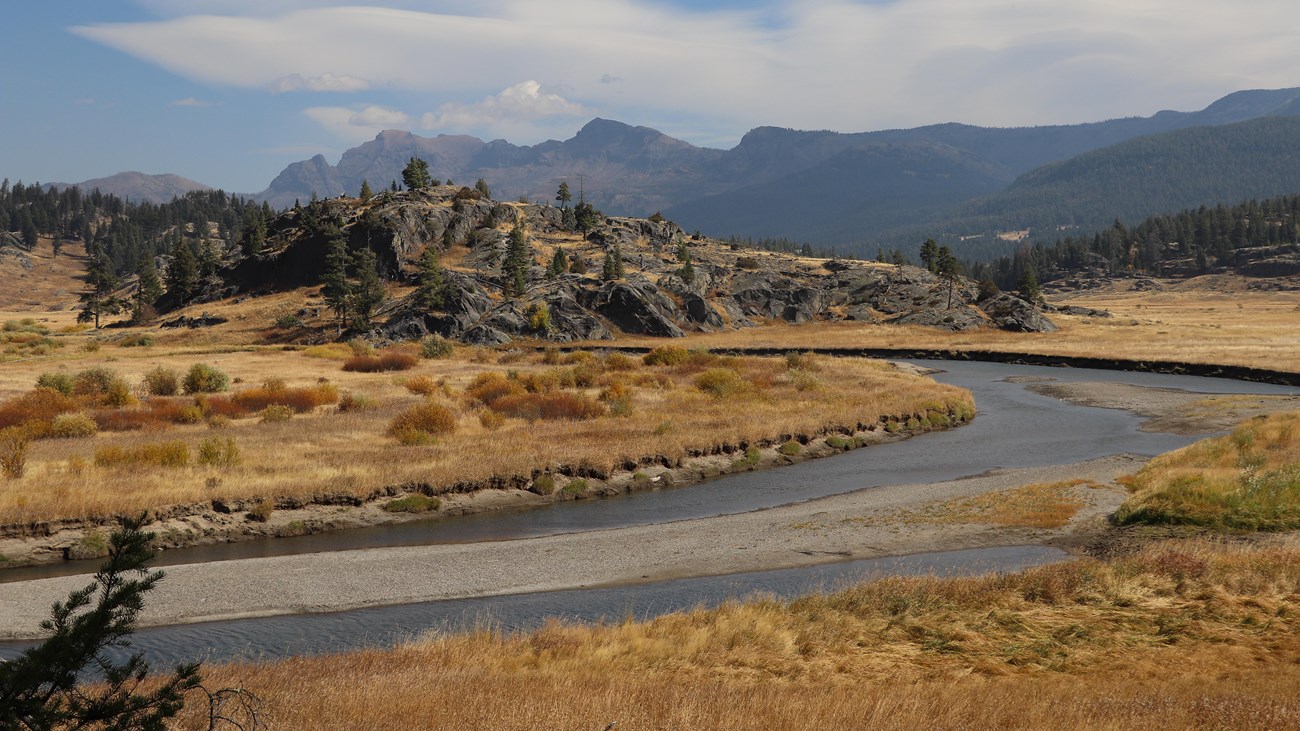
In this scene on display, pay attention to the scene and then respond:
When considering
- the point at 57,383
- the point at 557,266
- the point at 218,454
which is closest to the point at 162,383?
the point at 57,383

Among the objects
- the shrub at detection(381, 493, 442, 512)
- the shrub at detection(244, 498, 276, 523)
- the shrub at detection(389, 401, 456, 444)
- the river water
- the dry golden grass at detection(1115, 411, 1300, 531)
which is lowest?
the river water

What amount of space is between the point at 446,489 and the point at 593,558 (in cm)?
953

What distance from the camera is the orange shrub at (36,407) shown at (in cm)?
4088

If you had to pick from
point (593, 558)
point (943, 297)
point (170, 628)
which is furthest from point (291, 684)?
point (943, 297)

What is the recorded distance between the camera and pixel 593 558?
2552 cm

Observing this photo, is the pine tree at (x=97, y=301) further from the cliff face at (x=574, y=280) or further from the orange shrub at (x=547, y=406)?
the orange shrub at (x=547, y=406)

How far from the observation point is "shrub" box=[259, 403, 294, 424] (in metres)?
44.4

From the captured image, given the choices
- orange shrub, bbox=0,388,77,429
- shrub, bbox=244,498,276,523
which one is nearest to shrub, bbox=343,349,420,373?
orange shrub, bbox=0,388,77,429

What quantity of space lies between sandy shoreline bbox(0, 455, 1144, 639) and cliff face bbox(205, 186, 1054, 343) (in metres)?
87.5

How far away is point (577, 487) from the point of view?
34938 mm

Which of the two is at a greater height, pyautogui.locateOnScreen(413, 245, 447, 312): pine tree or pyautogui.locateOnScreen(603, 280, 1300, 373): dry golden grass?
pyautogui.locateOnScreen(413, 245, 447, 312): pine tree

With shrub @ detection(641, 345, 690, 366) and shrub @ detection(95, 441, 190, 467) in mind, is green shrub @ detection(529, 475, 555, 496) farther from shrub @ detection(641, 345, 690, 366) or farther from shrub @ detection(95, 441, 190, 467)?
shrub @ detection(641, 345, 690, 366)

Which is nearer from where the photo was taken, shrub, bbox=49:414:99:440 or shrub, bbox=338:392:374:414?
shrub, bbox=49:414:99:440

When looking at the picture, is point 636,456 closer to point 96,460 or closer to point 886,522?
point 886,522
